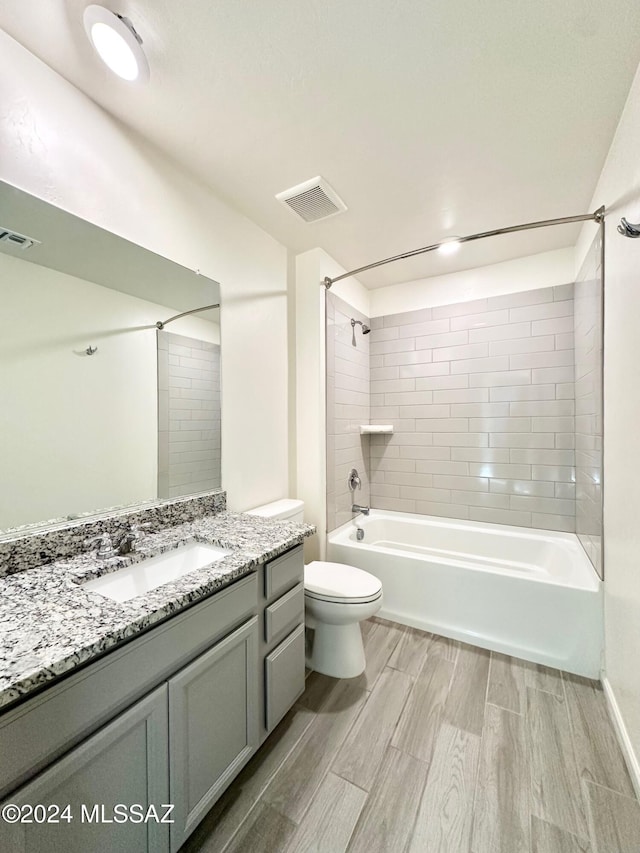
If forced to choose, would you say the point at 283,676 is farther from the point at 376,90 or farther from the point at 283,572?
the point at 376,90

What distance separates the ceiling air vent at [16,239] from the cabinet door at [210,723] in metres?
1.49

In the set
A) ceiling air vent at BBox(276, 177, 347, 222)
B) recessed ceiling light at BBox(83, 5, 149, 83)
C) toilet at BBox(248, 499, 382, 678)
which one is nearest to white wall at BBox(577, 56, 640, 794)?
toilet at BBox(248, 499, 382, 678)

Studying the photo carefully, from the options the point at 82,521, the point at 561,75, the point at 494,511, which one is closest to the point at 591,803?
the point at 494,511

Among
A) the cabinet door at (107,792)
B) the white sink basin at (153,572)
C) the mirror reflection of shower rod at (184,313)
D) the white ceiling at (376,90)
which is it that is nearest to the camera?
the cabinet door at (107,792)

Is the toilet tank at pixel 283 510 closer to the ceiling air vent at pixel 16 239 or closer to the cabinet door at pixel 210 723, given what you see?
the cabinet door at pixel 210 723

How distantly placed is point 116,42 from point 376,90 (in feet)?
2.95

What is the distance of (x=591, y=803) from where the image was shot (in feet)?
3.78

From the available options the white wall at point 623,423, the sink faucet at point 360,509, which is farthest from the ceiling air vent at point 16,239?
the sink faucet at point 360,509

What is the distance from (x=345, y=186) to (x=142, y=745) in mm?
2378

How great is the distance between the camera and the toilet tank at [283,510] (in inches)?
78.8

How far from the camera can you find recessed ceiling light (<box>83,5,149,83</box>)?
3.26 feet

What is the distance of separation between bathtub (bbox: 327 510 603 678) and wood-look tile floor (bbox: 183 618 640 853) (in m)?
0.17

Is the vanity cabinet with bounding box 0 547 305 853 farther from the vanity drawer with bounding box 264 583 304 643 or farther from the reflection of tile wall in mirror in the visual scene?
the reflection of tile wall in mirror

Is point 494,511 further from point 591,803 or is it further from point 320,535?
point 591,803
